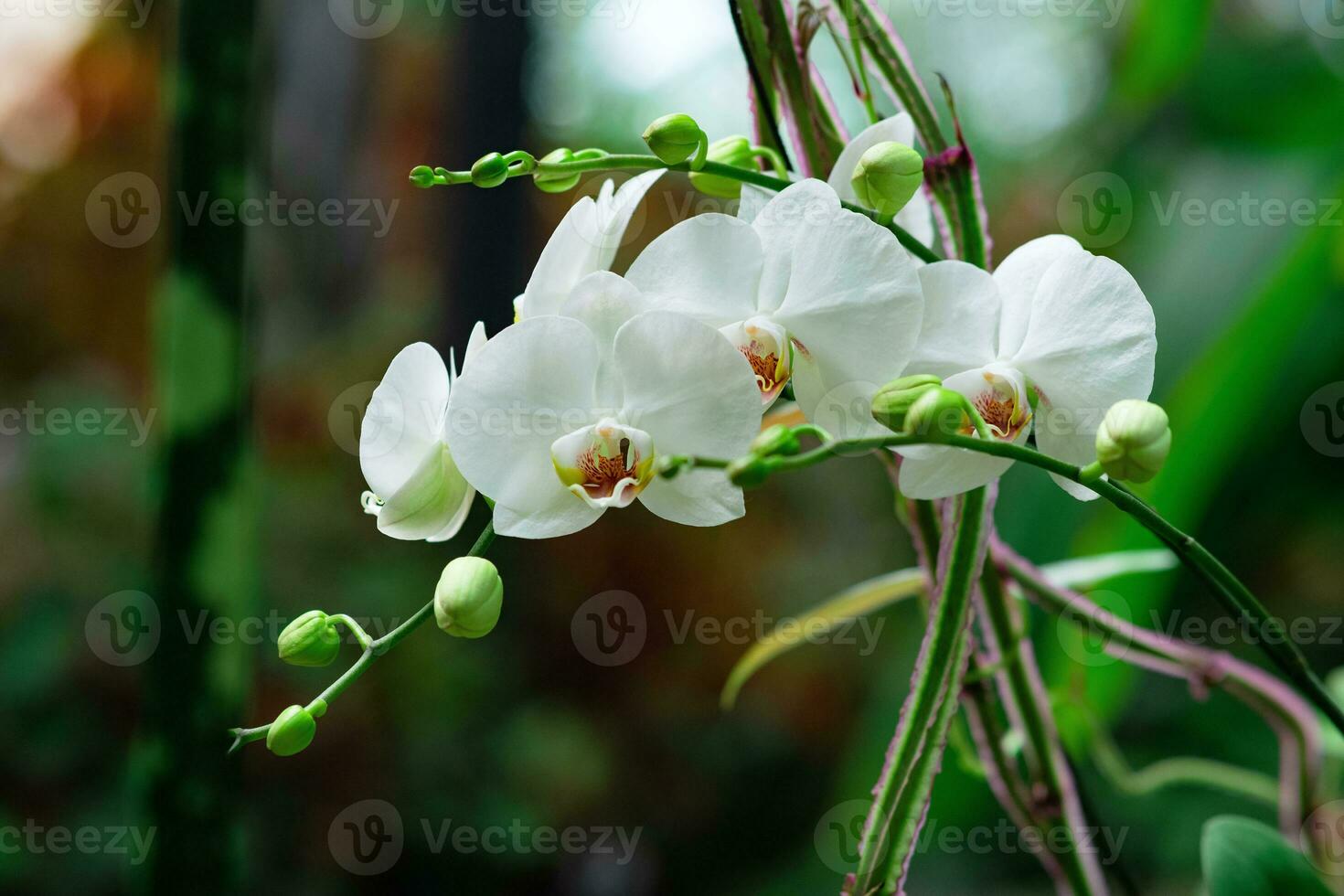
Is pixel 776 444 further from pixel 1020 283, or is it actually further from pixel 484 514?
pixel 484 514

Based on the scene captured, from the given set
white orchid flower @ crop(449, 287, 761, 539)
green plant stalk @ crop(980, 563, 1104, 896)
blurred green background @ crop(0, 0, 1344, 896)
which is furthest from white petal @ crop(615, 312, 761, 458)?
blurred green background @ crop(0, 0, 1344, 896)

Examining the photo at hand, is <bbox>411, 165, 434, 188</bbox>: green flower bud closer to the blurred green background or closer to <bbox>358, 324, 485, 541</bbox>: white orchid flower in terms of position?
<bbox>358, 324, 485, 541</bbox>: white orchid flower

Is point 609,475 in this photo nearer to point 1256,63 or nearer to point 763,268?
point 763,268

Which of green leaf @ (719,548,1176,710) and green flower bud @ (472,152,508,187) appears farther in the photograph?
green leaf @ (719,548,1176,710)

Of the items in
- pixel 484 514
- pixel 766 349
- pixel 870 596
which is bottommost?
pixel 484 514

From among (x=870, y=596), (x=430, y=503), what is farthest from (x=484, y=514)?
(x=430, y=503)
